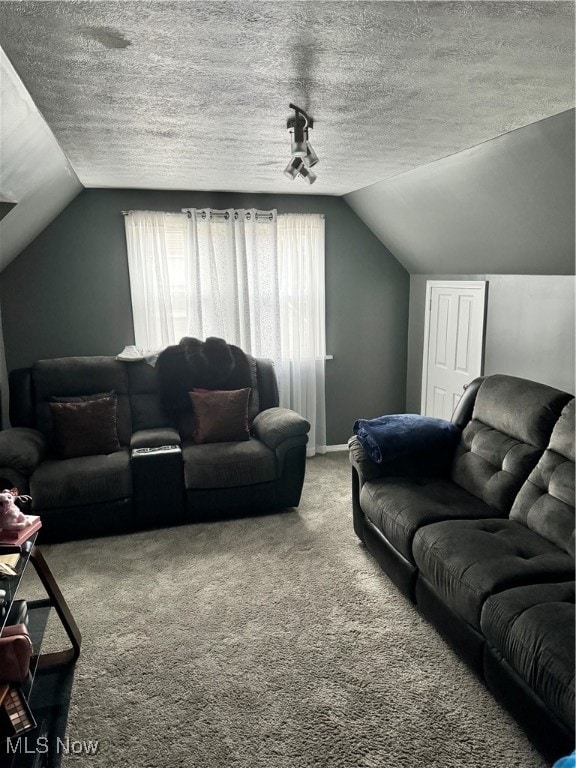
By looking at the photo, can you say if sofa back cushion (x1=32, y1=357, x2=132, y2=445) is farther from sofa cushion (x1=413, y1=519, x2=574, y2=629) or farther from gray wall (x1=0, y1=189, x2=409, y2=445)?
sofa cushion (x1=413, y1=519, x2=574, y2=629)

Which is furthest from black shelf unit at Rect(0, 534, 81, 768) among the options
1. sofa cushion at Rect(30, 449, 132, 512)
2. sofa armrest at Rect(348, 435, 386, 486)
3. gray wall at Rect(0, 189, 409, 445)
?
gray wall at Rect(0, 189, 409, 445)

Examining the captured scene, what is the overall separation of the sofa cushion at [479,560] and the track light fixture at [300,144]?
1725 mm

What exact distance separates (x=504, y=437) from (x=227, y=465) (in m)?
1.71

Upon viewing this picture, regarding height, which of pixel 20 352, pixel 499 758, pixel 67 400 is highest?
pixel 20 352

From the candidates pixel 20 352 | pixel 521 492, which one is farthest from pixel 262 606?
pixel 20 352

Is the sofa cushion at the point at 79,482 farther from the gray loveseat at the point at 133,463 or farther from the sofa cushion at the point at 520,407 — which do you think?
the sofa cushion at the point at 520,407

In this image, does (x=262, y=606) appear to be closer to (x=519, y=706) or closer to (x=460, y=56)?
(x=519, y=706)

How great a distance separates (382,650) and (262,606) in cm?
63

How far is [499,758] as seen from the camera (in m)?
1.81

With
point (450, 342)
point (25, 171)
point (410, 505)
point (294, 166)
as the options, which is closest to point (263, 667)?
point (410, 505)

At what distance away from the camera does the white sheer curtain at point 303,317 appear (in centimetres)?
468

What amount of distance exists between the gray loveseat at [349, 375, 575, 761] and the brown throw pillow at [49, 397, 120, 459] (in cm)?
169

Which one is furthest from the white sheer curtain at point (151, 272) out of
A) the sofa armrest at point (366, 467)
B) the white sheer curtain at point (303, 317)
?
the sofa armrest at point (366, 467)

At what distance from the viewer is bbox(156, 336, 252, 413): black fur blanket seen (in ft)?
13.1
